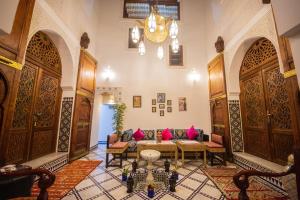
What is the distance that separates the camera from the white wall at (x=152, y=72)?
600 centimetres

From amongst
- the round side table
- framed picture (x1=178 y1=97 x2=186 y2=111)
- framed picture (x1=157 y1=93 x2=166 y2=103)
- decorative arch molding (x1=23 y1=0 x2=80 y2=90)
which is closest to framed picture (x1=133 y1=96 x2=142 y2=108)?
framed picture (x1=157 y1=93 x2=166 y2=103)

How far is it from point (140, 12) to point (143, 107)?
4.56m

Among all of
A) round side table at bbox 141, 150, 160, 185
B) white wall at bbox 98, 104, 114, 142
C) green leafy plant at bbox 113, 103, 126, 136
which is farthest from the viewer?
white wall at bbox 98, 104, 114, 142

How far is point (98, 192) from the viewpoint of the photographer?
2695mm

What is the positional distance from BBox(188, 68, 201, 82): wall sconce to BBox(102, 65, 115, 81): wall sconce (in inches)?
129

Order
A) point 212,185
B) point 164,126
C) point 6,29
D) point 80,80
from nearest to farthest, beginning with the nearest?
point 6,29, point 212,185, point 80,80, point 164,126

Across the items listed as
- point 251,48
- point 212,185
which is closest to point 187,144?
point 212,185

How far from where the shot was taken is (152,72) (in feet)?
20.4

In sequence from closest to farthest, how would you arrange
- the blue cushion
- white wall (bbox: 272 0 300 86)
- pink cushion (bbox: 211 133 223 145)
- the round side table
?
white wall (bbox: 272 0 300 86), the round side table, pink cushion (bbox: 211 133 223 145), the blue cushion

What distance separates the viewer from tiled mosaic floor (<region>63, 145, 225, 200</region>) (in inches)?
100

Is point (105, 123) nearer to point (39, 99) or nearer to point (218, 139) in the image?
point (39, 99)

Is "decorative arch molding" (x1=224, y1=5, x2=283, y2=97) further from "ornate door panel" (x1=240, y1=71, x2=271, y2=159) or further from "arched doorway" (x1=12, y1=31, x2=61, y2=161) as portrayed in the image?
"arched doorway" (x1=12, y1=31, x2=61, y2=161)

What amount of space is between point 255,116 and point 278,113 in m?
0.73

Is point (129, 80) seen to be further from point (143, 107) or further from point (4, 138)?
point (4, 138)
